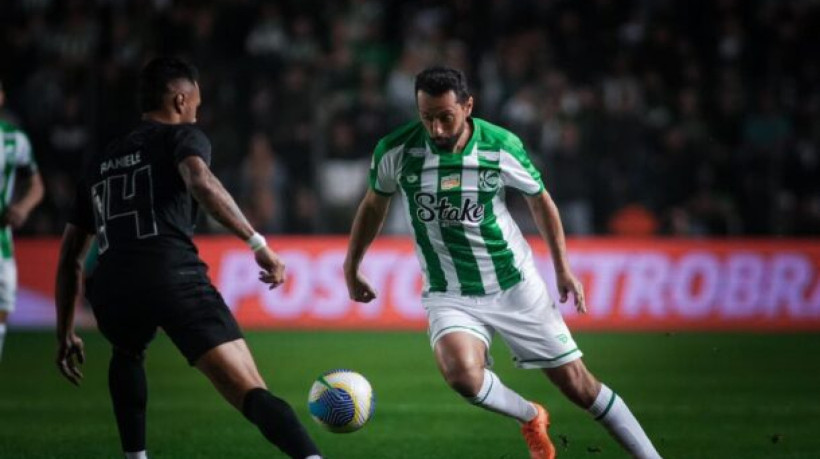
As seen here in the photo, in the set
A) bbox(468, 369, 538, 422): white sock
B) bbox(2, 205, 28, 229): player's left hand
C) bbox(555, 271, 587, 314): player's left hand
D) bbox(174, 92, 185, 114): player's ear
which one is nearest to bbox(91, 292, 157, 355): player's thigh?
bbox(174, 92, 185, 114): player's ear

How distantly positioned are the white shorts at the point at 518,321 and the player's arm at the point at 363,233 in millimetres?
397

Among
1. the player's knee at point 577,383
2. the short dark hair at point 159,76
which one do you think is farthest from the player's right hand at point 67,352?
the player's knee at point 577,383

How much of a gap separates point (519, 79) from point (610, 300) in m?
3.13

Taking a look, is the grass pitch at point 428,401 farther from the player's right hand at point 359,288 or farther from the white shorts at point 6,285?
the player's right hand at point 359,288

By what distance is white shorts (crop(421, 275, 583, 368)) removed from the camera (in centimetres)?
633

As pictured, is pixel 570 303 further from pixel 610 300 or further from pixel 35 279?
pixel 35 279

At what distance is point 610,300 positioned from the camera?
1522cm

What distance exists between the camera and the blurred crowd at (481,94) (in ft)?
51.4

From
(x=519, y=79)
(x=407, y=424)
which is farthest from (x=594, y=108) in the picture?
(x=407, y=424)

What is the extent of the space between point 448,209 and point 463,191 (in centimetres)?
12

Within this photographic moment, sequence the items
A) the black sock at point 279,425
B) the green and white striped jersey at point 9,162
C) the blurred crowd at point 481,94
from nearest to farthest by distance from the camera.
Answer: the black sock at point 279,425 → the green and white striped jersey at point 9,162 → the blurred crowd at point 481,94

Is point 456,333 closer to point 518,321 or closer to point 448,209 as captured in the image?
point 518,321

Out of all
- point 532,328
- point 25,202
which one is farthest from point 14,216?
point 532,328

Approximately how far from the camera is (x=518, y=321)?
6406 mm
